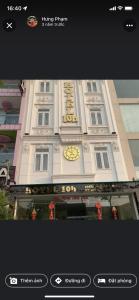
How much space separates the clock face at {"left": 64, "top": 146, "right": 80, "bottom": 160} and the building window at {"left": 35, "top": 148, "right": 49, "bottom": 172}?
1.37 ft

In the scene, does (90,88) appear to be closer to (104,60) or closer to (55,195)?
(55,195)

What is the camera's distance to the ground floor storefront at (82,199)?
4629mm

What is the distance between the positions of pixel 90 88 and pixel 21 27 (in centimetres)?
589

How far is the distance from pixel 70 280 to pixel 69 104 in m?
5.89

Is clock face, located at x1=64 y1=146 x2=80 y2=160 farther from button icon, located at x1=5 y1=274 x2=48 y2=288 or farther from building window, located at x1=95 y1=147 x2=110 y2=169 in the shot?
button icon, located at x1=5 y1=274 x2=48 y2=288

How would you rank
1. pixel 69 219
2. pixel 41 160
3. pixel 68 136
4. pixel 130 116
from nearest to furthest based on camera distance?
pixel 69 219 < pixel 41 160 < pixel 68 136 < pixel 130 116

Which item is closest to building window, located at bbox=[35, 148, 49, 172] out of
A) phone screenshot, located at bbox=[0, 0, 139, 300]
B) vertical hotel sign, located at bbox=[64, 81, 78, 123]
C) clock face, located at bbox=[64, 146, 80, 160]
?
clock face, located at bbox=[64, 146, 80, 160]

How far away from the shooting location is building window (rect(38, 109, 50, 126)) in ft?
20.6

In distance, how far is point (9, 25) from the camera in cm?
129

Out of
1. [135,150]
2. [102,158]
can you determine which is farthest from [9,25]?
[135,150]

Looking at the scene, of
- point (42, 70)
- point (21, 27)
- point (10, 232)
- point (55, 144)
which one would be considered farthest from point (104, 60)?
point (55, 144)

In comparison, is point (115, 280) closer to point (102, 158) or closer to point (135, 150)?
point (102, 158)

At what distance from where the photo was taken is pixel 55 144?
5.86m

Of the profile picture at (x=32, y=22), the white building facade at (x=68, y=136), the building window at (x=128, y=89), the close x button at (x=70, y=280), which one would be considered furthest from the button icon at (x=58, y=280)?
the building window at (x=128, y=89)
